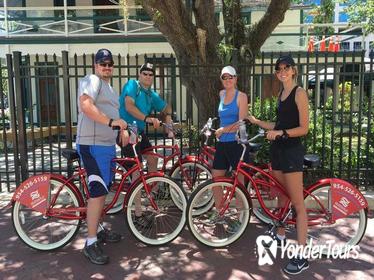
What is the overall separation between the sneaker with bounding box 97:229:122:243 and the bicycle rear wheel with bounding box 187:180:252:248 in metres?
0.83

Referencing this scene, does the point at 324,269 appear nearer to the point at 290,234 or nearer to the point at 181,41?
the point at 290,234

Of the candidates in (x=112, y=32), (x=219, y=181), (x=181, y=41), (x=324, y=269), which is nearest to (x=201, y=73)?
(x=181, y=41)

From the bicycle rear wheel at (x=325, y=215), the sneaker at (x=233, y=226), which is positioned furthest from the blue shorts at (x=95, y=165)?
the bicycle rear wheel at (x=325, y=215)

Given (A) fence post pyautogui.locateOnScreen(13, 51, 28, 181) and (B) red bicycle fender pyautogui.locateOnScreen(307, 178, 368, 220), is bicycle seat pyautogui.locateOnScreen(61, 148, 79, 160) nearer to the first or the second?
(A) fence post pyautogui.locateOnScreen(13, 51, 28, 181)

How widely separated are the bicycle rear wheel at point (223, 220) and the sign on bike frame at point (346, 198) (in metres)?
0.83

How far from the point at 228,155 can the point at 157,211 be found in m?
0.96

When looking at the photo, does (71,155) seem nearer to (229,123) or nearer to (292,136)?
(229,123)

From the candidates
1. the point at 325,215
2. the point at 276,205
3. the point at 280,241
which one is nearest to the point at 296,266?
the point at 280,241

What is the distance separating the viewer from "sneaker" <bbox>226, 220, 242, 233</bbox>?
460cm

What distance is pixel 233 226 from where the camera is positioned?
466cm

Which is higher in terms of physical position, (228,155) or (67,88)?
(67,88)

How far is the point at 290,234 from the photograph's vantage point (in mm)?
4859

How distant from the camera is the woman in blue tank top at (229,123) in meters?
4.53

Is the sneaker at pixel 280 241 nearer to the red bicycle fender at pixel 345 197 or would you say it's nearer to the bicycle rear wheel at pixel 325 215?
the bicycle rear wheel at pixel 325 215
